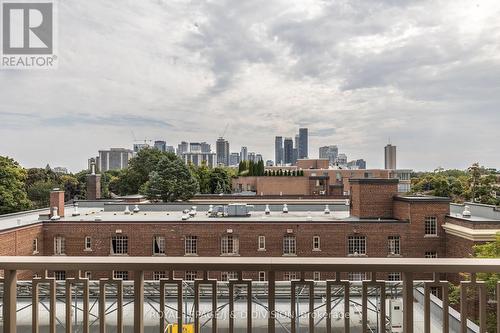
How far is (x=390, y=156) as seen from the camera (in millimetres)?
92375

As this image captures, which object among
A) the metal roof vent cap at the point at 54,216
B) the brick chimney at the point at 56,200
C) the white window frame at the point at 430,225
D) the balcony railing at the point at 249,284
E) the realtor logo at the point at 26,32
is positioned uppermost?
the realtor logo at the point at 26,32

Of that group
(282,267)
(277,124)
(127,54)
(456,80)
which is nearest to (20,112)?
(127,54)

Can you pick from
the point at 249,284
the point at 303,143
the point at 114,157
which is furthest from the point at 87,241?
the point at 303,143

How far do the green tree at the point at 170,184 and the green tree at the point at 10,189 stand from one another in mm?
11093

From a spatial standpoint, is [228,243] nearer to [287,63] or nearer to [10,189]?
[287,63]

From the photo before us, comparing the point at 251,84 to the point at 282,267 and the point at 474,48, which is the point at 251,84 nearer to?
the point at 474,48

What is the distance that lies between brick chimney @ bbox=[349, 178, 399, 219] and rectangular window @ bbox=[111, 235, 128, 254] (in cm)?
1433

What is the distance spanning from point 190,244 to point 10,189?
63.6 ft

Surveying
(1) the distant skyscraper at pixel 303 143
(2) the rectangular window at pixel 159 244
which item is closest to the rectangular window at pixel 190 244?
(2) the rectangular window at pixel 159 244

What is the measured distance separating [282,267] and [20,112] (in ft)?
56.2

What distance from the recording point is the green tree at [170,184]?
35.4 m

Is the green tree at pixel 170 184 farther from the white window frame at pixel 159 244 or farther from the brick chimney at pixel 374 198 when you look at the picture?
the brick chimney at pixel 374 198

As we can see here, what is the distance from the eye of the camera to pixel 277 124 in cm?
5456

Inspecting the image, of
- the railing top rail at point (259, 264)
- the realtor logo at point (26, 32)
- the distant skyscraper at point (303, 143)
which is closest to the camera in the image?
the railing top rail at point (259, 264)
